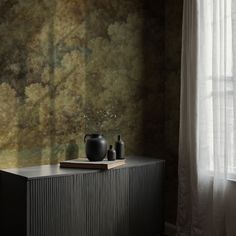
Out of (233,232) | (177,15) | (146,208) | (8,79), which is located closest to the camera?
(8,79)

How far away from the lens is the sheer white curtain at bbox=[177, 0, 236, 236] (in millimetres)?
3551

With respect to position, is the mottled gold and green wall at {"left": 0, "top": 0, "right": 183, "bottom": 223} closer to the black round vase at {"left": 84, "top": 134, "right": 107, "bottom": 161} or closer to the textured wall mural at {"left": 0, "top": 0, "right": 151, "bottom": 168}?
the textured wall mural at {"left": 0, "top": 0, "right": 151, "bottom": 168}

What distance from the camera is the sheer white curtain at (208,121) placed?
140 inches

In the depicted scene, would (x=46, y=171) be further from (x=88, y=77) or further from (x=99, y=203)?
(x=88, y=77)

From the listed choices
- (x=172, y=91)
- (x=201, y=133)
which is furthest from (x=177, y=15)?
(x=201, y=133)

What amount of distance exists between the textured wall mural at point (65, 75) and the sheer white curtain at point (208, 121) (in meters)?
0.57

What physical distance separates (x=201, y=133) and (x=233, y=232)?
91 cm

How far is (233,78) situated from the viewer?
351 centimetres

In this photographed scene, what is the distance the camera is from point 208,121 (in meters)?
3.73

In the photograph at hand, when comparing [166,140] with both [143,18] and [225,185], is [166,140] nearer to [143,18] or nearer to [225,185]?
[225,185]

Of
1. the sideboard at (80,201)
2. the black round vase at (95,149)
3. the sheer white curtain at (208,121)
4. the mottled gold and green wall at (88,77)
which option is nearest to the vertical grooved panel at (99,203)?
the sideboard at (80,201)

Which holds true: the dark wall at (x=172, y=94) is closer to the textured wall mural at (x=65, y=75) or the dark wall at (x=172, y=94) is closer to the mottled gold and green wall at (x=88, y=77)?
the mottled gold and green wall at (x=88, y=77)

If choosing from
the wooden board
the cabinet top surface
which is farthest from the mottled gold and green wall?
the wooden board

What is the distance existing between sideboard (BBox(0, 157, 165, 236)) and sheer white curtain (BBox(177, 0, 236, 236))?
1.07 ft
